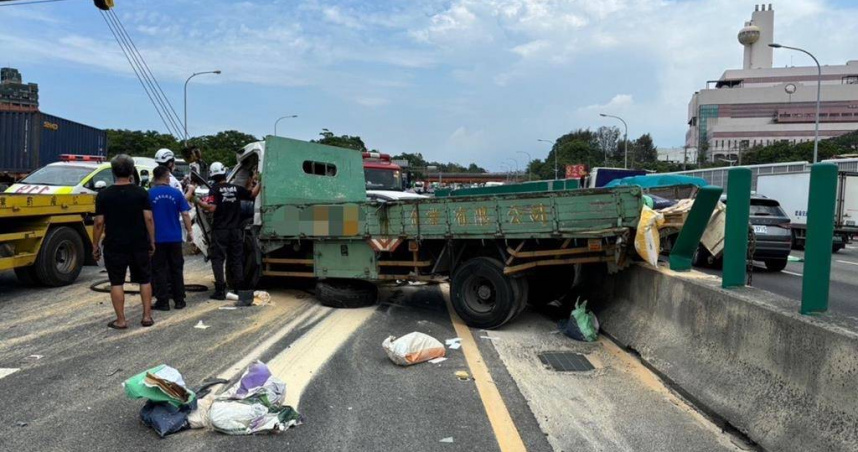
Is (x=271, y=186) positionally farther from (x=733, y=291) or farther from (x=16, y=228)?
(x=733, y=291)

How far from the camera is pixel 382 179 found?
17.7 meters

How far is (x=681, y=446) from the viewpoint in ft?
12.1

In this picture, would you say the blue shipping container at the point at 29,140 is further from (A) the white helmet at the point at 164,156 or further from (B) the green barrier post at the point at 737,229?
(B) the green barrier post at the point at 737,229

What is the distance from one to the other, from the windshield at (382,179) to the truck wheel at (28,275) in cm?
970

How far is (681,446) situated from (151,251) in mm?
5722

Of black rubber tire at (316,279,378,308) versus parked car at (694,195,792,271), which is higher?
parked car at (694,195,792,271)

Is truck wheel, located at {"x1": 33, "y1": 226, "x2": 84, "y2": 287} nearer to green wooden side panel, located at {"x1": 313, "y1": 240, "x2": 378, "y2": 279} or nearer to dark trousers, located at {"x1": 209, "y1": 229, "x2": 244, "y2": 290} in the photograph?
dark trousers, located at {"x1": 209, "y1": 229, "x2": 244, "y2": 290}

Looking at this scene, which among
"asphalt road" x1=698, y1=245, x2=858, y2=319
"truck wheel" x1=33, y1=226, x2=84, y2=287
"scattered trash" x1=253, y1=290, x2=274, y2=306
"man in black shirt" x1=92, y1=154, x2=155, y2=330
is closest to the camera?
"man in black shirt" x1=92, y1=154, x2=155, y2=330

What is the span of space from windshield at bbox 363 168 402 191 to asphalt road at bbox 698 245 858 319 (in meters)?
8.87

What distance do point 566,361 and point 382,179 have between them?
12652 millimetres

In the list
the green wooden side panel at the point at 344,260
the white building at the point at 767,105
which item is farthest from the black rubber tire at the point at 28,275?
the white building at the point at 767,105

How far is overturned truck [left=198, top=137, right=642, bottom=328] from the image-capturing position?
611 cm

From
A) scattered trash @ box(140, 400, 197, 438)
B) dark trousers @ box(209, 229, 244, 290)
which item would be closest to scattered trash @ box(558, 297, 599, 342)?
scattered trash @ box(140, 400, 197, 438)

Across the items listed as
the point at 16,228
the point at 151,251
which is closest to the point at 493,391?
the point at 151,251
